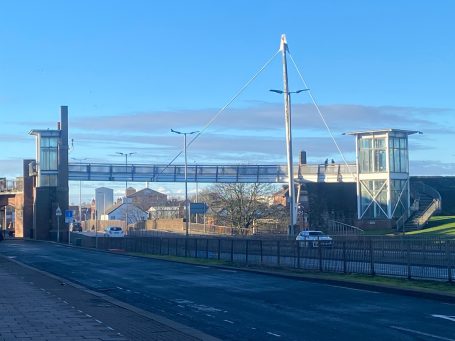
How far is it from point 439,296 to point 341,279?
5.52m

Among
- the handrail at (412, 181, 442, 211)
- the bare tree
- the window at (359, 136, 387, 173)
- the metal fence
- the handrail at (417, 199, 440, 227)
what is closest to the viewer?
the metal fence

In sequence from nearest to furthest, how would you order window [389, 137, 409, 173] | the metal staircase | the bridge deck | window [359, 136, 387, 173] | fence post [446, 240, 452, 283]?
1. fence post [446, 240, 452, 283]
2. the metal staircase
3. window [389, 137, 409, 173]
4. window [359, 136, 387, 173]
5. the bridge deck

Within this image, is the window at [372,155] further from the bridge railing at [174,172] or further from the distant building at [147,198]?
the distant building at [147,198]

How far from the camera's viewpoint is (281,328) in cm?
1497

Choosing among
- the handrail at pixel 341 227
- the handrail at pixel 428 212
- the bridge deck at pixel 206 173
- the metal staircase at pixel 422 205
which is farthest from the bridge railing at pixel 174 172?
the handrail at pixel 428 212

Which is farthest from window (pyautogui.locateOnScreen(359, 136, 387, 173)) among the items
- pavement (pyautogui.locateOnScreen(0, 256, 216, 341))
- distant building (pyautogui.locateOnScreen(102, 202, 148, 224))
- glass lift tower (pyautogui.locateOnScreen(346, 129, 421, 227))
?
distant building (pyautogui.locateOnScreen(102, 202, 148, 224))

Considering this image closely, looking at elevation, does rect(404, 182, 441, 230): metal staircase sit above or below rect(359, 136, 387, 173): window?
below

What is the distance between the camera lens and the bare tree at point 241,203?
81.8 metres

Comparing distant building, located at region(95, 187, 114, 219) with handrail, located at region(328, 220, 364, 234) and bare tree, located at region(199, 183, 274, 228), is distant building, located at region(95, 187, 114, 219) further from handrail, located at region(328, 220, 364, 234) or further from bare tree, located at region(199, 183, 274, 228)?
handrail, located at region(328, 220, 364, 234)

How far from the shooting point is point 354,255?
27797 mm

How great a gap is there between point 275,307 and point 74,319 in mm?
5539

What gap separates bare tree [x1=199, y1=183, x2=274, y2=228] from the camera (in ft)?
268

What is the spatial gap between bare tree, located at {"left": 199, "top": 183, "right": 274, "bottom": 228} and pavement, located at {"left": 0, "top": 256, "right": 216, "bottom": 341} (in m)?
59.6

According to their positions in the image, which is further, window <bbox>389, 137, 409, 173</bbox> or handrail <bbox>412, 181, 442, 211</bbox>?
handrail <bbox>412, 181, 442, 211</bbox>
